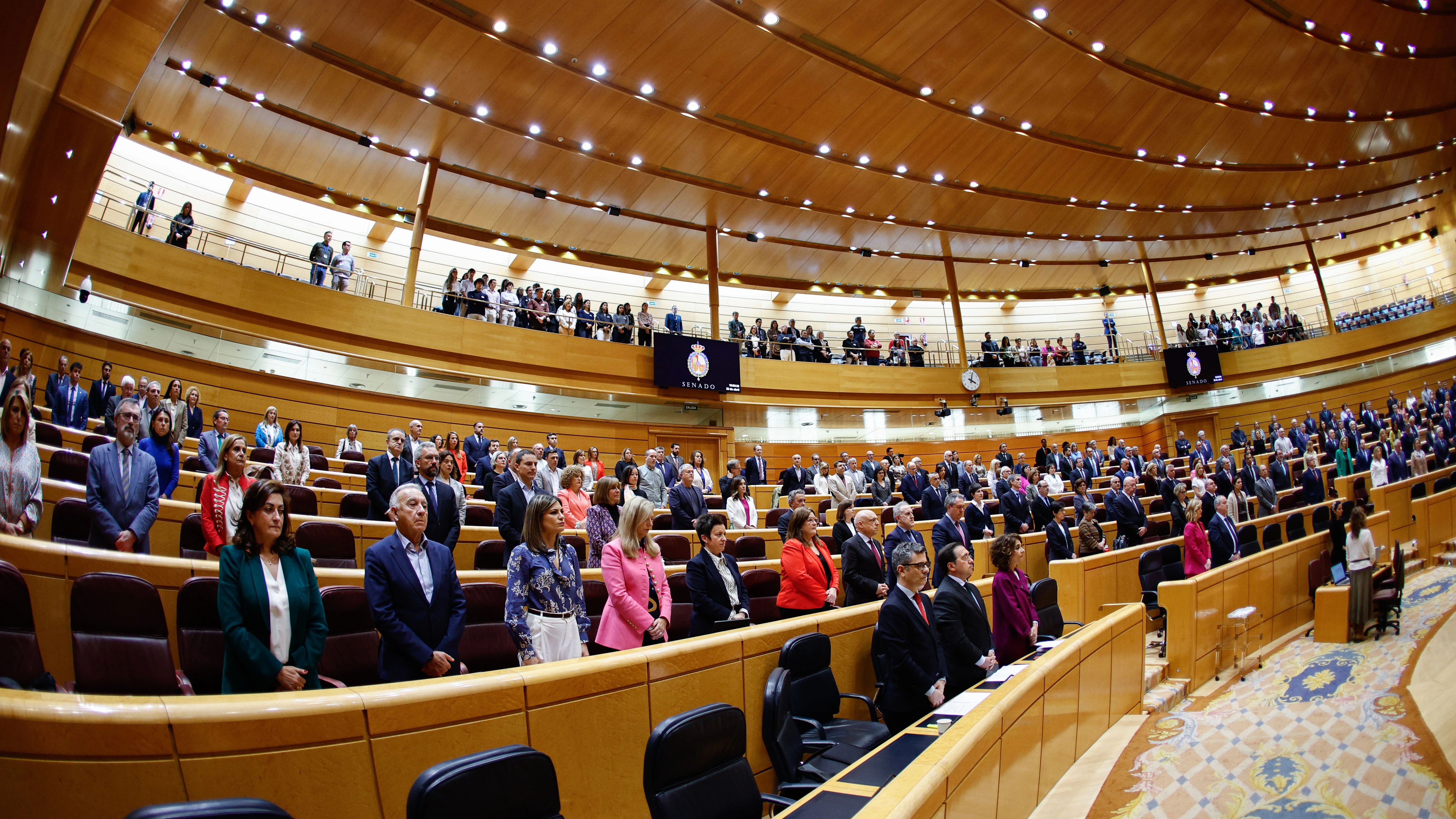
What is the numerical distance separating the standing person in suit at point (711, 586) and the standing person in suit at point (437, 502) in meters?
1.44

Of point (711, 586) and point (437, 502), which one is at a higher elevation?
point (437, 502)

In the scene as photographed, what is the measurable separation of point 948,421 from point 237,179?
1446 centimetres

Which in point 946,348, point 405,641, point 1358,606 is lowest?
point 1358,606

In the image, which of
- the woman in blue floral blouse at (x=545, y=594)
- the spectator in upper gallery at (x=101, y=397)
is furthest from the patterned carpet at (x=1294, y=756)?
the spectator in upper gallery at (x=101, y=397)

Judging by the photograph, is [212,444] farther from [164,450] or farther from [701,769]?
[701,769]

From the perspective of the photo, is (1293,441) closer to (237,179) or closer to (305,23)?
(305,23)

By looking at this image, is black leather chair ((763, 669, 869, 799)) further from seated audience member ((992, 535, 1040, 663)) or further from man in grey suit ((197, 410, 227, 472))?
man in grey suit ((197, 410, 227, 472))

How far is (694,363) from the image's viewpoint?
1278 cm

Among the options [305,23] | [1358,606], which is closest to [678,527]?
[1358,606]

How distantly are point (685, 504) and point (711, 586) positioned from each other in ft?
9.40

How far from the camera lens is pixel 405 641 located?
8.38 ft

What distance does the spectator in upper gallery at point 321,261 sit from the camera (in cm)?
1002

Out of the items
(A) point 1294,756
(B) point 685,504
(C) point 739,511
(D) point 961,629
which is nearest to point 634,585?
(D) point 961,629

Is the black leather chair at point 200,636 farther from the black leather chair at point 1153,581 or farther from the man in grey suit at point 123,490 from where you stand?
the black leather chair at point 1153,581
